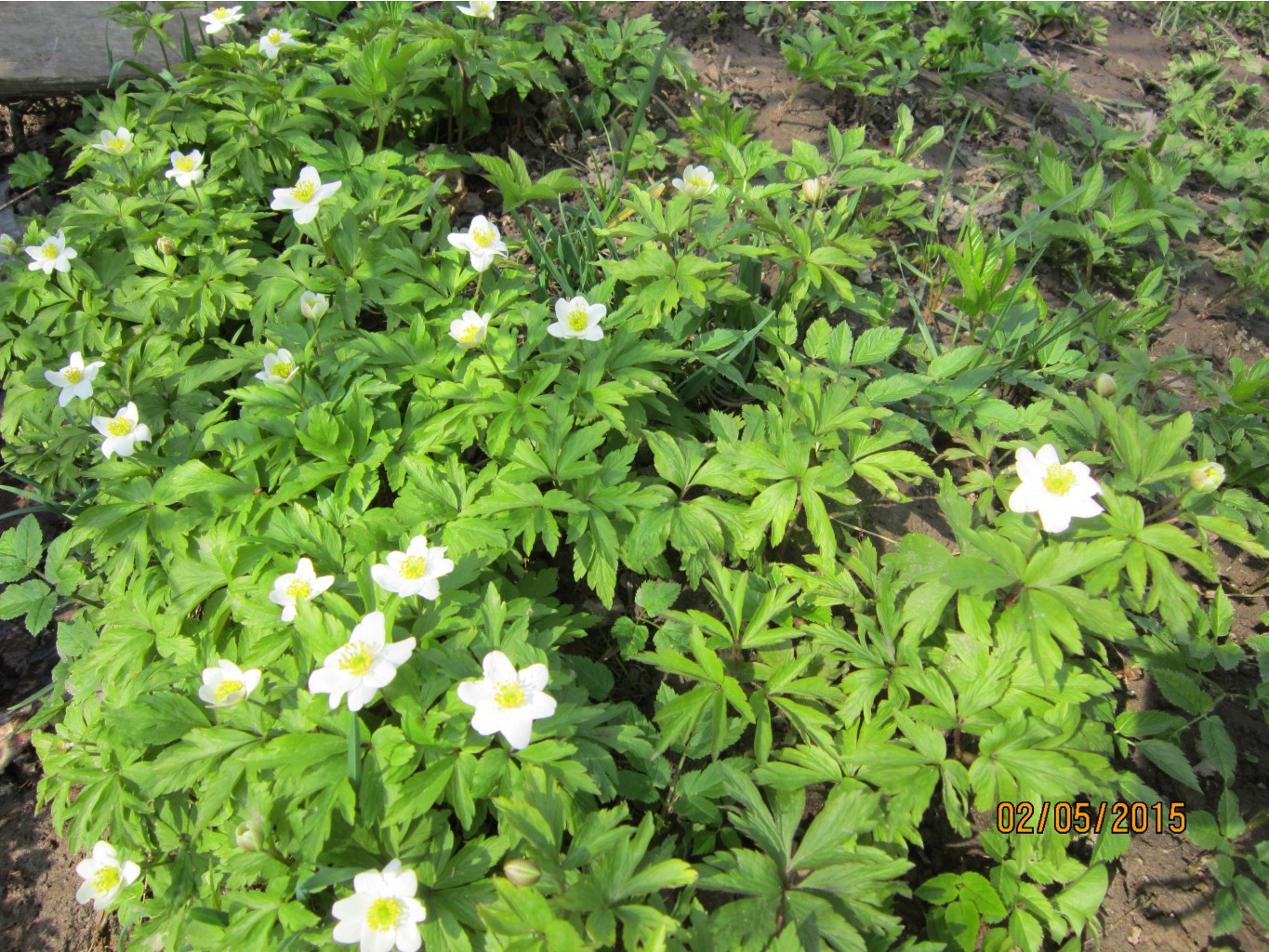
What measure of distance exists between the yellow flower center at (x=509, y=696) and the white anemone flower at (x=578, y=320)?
126 centimetres

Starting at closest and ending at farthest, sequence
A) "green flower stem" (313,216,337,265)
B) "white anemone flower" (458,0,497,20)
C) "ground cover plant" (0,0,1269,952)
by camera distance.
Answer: "ground cover plant" (0,0,1269,952), "green flower stem" (313,216,337,265), "white anemone flower" (458,0,497,20)

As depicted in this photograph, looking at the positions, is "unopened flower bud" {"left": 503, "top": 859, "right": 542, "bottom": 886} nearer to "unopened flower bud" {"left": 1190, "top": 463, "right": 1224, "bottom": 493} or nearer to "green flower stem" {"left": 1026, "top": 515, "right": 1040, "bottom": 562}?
"green flower stem" {"left": 1026, "top": 515, "right": 1040, "bottom": 562}

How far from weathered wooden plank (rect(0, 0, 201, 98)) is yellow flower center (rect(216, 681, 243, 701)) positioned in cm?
409

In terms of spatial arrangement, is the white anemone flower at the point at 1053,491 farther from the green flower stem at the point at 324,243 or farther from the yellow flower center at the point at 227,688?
the green flower stem at the point at 324,243

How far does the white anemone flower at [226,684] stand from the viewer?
1.98m

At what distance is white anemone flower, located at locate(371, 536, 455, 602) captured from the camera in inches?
79.7

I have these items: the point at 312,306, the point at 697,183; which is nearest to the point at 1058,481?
the point at 697,183

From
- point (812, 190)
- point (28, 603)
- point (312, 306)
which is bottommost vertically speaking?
point (28, 603)

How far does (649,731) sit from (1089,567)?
129 cm

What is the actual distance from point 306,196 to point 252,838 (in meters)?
2.24

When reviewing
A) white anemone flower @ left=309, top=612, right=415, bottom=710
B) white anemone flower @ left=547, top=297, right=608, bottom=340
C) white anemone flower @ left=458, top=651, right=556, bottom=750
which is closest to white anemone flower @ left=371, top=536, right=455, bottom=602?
white anemone flower @ left=309, top=612, right=415, bottom=710

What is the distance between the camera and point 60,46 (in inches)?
170

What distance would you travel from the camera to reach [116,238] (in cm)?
343

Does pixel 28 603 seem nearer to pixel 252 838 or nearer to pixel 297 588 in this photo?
pixel 297 588
